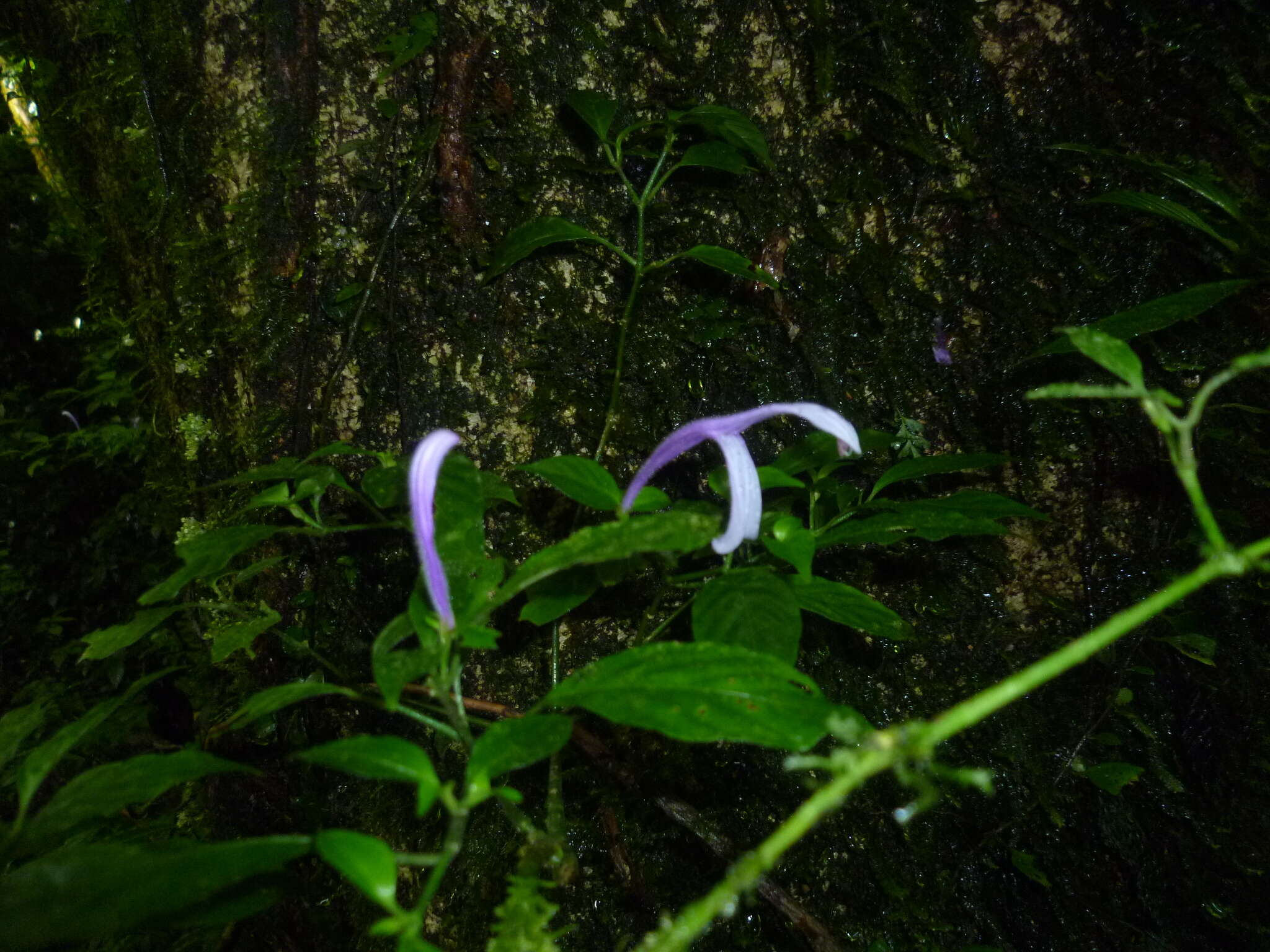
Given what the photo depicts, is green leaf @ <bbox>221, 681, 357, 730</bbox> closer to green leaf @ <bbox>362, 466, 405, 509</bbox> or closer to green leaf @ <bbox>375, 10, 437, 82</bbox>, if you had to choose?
green leaf @ <bbox>362, 466, 405, 509</bbox>

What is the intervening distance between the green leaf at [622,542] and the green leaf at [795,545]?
268mm

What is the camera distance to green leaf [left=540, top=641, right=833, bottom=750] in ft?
2.11

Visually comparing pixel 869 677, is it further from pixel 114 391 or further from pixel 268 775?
pixel 114 391

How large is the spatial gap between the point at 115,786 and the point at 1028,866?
5.27 ft

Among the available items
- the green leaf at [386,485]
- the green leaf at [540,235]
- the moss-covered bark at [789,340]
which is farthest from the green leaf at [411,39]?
the green leaf at [386,485]

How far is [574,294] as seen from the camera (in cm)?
148

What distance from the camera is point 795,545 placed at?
3.35 ft

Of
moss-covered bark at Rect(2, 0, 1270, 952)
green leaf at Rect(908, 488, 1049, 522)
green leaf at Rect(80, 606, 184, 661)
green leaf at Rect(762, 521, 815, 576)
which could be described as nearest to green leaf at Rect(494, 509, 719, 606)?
green leaf at Rect(762, 521, 815, 576)

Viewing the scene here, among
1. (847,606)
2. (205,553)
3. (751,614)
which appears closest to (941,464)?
(847,606)

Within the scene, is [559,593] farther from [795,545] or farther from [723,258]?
[723,258]

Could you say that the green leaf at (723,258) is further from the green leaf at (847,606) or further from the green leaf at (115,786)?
the green leaf at (115,786)

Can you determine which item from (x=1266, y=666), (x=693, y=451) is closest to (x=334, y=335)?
(x=693, y=451)

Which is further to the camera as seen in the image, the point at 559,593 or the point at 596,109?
the point at 596,109

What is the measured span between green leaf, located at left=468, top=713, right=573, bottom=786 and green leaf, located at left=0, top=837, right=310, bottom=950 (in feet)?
0.53
